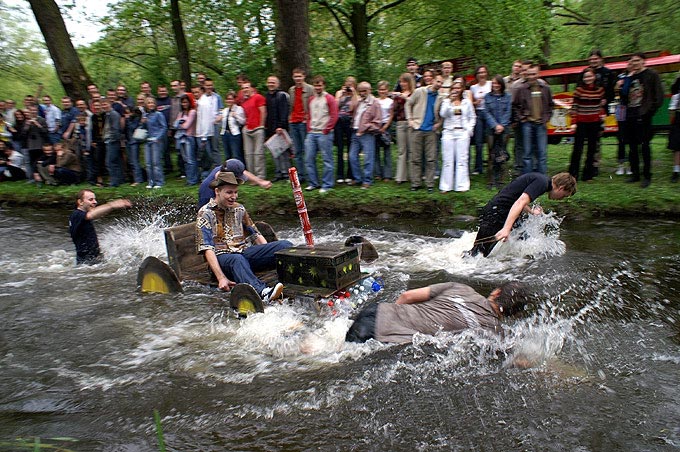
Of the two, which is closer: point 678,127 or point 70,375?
point 70,375

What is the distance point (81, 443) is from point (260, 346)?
1.81 meters

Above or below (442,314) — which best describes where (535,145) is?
above

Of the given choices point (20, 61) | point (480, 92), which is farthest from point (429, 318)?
point (20, 61)

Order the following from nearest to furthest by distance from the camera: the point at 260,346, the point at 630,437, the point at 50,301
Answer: the point at 630,437, the point at 260,346, the point at 50,301

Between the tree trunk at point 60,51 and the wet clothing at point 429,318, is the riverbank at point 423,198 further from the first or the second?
the wet clothing at point 429,318

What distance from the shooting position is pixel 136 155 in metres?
13.2

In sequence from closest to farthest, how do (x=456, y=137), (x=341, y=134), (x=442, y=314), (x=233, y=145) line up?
(x=442, y=314), (x=456, y=137), (x=341, y=134), (x=233, y=145)

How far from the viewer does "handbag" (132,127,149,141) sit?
1271cm

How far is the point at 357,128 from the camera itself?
11.0m

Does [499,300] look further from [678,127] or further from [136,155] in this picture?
[136,155]

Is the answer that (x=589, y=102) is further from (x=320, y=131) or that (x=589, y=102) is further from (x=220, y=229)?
(x=220, y=229)

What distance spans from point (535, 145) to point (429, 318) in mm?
6828

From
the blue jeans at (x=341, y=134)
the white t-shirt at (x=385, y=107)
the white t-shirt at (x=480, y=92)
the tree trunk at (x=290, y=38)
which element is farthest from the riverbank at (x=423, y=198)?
the tree trunk at (x=290, y=38)

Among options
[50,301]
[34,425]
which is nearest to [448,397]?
[34,425]
